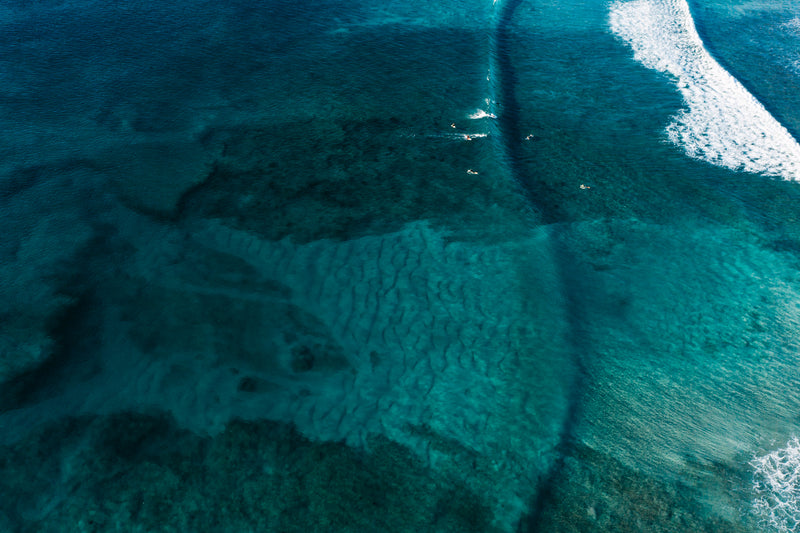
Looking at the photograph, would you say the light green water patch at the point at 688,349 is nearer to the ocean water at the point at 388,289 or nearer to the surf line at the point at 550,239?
the ocean water at the point at 388,289

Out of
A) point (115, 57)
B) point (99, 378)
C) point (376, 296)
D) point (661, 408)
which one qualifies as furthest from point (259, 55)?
point (661, 408)

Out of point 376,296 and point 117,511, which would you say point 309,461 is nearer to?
point 117,511

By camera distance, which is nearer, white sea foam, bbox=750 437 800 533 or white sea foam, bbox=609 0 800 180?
white sea foam, bbox=750 437 800 533

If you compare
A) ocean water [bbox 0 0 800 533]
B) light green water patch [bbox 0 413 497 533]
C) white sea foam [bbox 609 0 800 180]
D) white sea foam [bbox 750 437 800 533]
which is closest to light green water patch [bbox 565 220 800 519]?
ocean water [bbox 0 0 800 533]

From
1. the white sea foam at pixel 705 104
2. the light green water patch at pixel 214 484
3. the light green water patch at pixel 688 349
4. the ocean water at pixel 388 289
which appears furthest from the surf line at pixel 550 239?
the white sea foam at pixel 705 104

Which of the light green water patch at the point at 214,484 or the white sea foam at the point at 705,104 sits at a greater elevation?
the white sea foam at the point at 705,104

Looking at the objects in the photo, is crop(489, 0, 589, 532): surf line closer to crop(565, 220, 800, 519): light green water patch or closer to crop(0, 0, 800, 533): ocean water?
crop(0, 0, 800, 533): ocean water
